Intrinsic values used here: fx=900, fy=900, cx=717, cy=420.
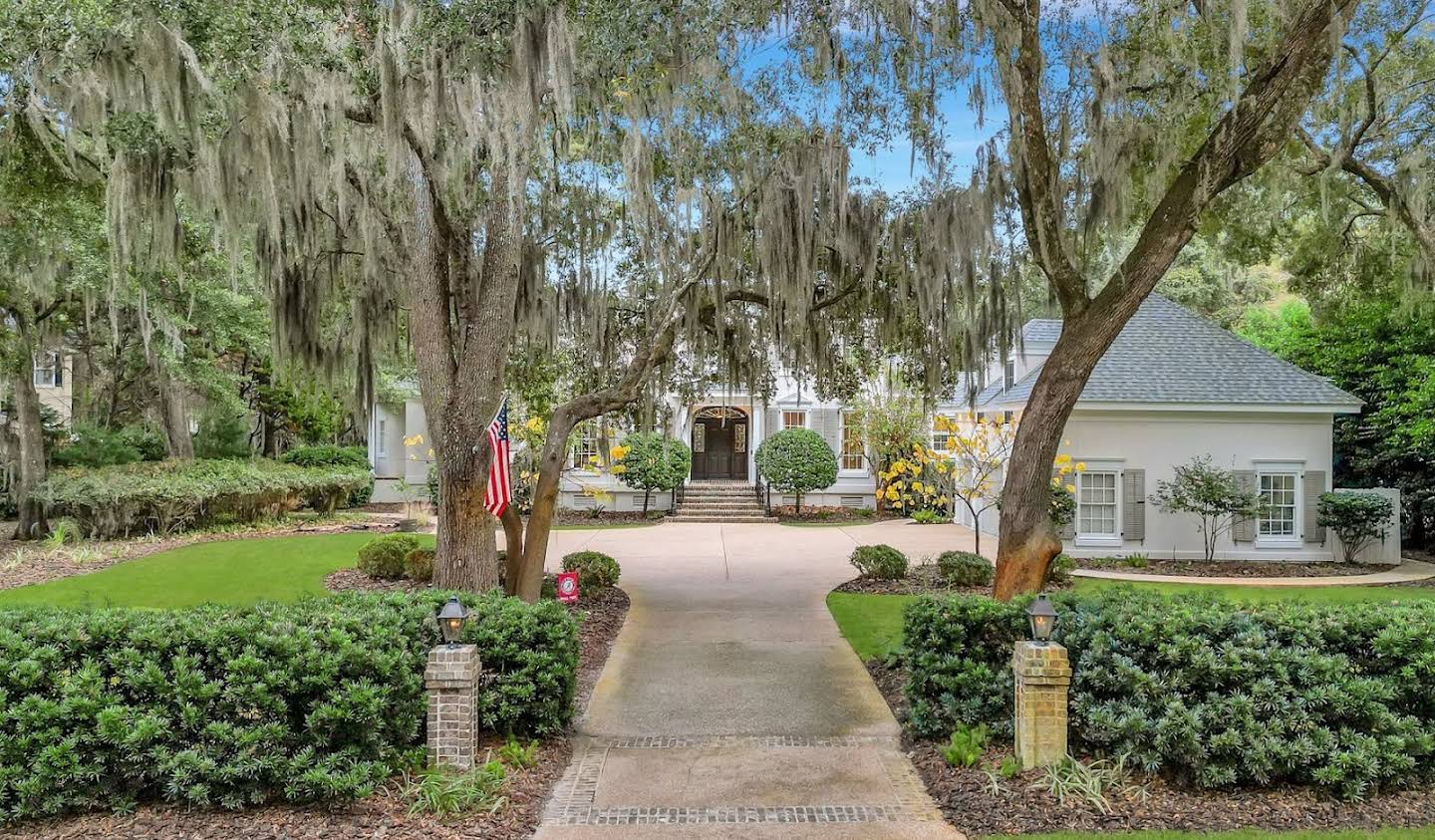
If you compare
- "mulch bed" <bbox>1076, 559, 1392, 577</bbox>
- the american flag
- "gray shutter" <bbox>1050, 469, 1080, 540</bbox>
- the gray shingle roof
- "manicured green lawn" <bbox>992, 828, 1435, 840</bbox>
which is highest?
the gray shingle roof

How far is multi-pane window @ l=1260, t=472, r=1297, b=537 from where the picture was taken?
589 inches

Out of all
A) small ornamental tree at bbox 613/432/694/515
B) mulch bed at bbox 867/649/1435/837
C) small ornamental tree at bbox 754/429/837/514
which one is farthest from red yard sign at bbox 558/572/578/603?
small ornamental tree at bbox 754/429/837/514

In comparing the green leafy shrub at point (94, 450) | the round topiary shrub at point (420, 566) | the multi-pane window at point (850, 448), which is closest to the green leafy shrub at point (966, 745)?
the round topiary shrub at point (420, 566)

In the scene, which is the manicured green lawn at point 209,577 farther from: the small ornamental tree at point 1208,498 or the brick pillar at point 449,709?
the small ornamental tree at point 1208,498

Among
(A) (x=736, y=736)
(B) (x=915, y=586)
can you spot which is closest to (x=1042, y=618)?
(A) (x=736, y=736)

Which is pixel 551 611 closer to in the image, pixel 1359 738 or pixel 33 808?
pixel 33 808

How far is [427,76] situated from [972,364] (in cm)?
632

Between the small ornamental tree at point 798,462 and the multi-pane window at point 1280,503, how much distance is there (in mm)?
9562

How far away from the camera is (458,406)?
8.30 metres

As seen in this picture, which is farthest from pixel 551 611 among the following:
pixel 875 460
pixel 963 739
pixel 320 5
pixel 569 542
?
pixel 875 460

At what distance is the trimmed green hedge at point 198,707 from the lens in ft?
14.7

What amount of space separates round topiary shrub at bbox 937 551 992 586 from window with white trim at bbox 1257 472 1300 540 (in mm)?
6259

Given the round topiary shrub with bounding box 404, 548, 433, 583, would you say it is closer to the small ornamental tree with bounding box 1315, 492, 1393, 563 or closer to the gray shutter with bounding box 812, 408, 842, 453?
the gray shutter with bounding box 812, 408, 842, 453

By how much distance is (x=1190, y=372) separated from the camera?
1549 centimetres
